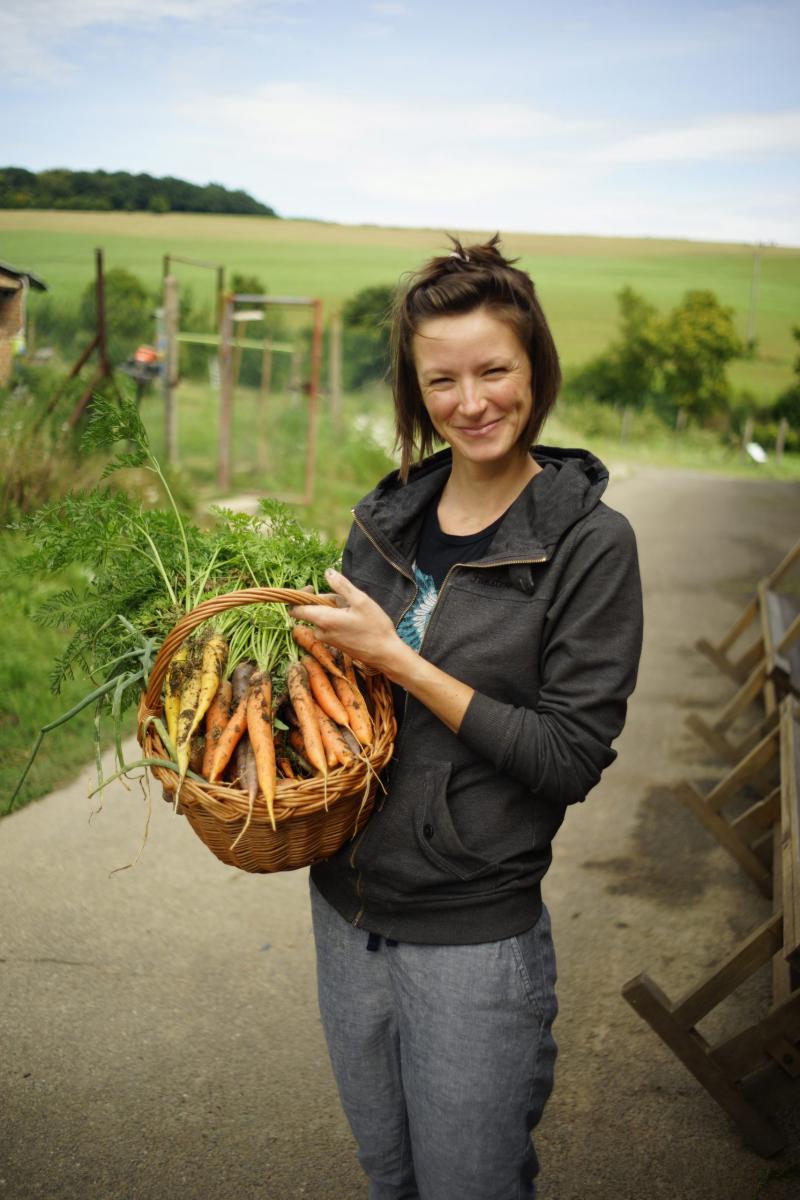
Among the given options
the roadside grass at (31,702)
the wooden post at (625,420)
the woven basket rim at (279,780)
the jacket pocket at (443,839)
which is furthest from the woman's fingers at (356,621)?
the wooden post at (625,420)

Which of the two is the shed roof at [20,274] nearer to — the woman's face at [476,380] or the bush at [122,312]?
the bush at [122,312]

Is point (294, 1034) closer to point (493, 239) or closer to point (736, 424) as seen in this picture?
point (493, 239)

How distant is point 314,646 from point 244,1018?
1.77 meters

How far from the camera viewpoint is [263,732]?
1.78 meters

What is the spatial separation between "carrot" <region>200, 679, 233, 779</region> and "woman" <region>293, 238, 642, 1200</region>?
11.8 inches

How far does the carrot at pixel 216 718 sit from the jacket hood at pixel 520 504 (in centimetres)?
40

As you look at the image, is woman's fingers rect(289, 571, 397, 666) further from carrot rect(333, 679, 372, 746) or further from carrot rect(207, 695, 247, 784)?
carrot rect(207, 695, 247, 784)

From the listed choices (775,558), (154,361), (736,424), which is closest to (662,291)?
(736,424)

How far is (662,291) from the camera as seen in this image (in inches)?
953

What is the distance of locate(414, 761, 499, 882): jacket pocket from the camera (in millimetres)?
1668

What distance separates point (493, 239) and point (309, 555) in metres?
0.76

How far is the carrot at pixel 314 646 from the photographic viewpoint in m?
1.90

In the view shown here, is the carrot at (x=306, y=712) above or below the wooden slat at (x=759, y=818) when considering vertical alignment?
above

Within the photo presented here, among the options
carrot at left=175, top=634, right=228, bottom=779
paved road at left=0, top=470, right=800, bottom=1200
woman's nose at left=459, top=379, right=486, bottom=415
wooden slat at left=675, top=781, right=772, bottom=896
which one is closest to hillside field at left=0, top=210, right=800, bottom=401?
woman's nose at left=459, top=379, right=486, bottom=415
